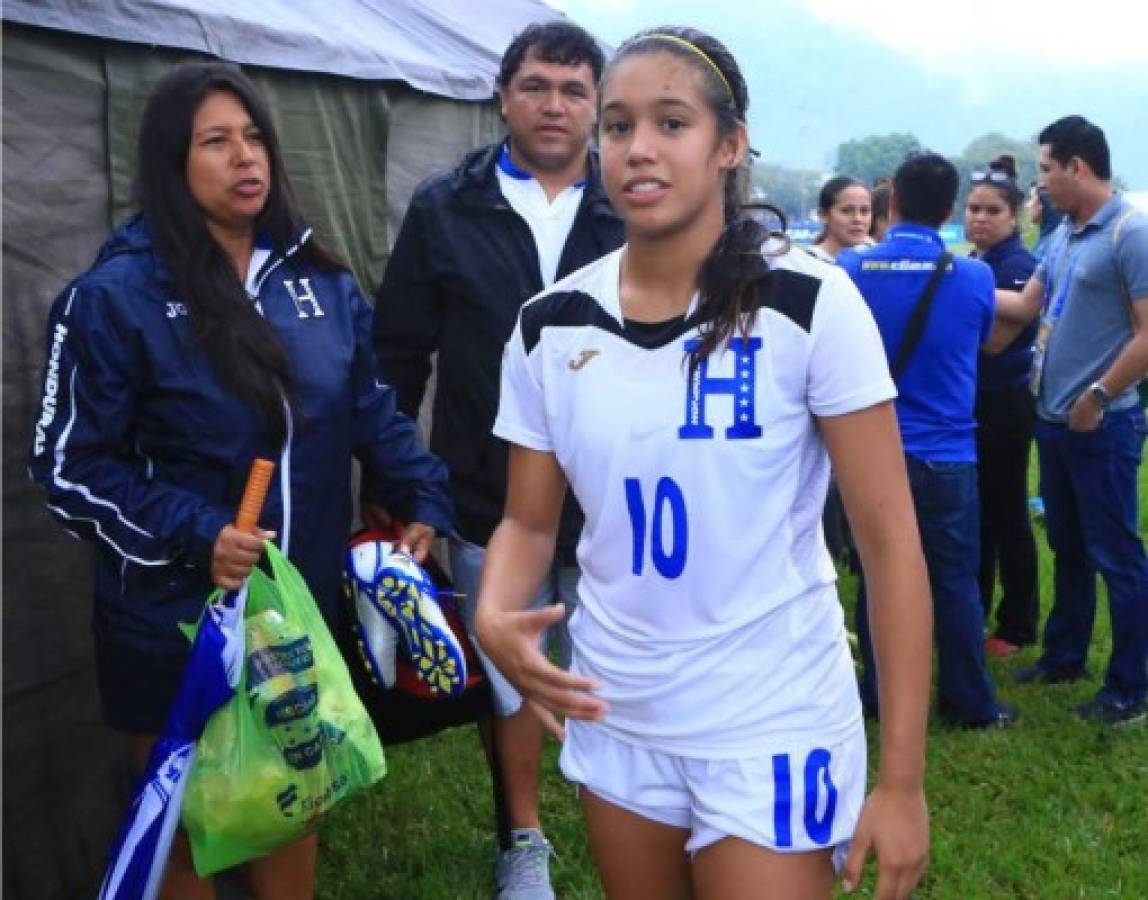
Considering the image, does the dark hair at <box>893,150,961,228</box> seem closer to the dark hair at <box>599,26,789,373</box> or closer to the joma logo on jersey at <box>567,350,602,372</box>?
the dark hair at <box>599,26,789,373</box>

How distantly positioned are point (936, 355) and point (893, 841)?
3.07 metres

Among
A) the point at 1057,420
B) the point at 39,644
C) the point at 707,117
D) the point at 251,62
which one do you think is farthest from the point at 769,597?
the point at 1057,420

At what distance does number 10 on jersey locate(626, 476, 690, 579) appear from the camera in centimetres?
182

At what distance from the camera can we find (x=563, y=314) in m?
1.98

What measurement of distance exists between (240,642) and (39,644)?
38.5 inches

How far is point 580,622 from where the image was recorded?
6.66 feet

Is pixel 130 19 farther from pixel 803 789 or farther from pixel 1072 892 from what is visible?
pixel 1072 892

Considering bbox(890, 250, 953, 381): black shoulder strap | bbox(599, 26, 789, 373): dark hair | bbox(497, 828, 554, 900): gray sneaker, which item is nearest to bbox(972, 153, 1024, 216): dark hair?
bbox(890, 250, 953, 381): black shoulder strap

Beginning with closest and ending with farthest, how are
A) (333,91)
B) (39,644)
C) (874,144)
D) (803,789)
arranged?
(803,789) < (39,644) < (333,91) < (874,144)

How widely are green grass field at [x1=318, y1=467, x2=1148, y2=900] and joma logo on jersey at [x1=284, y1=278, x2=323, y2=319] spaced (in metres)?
1.71

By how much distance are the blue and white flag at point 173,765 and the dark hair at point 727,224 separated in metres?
1.11

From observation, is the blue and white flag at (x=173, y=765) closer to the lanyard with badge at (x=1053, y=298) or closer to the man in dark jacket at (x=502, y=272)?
the man in dark jacket at (x=502, y=272)

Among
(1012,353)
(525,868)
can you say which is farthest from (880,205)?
(525,868)

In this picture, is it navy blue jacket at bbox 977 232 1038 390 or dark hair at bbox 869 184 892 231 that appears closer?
navy blue jacket at bbox 977 232 1038 390
